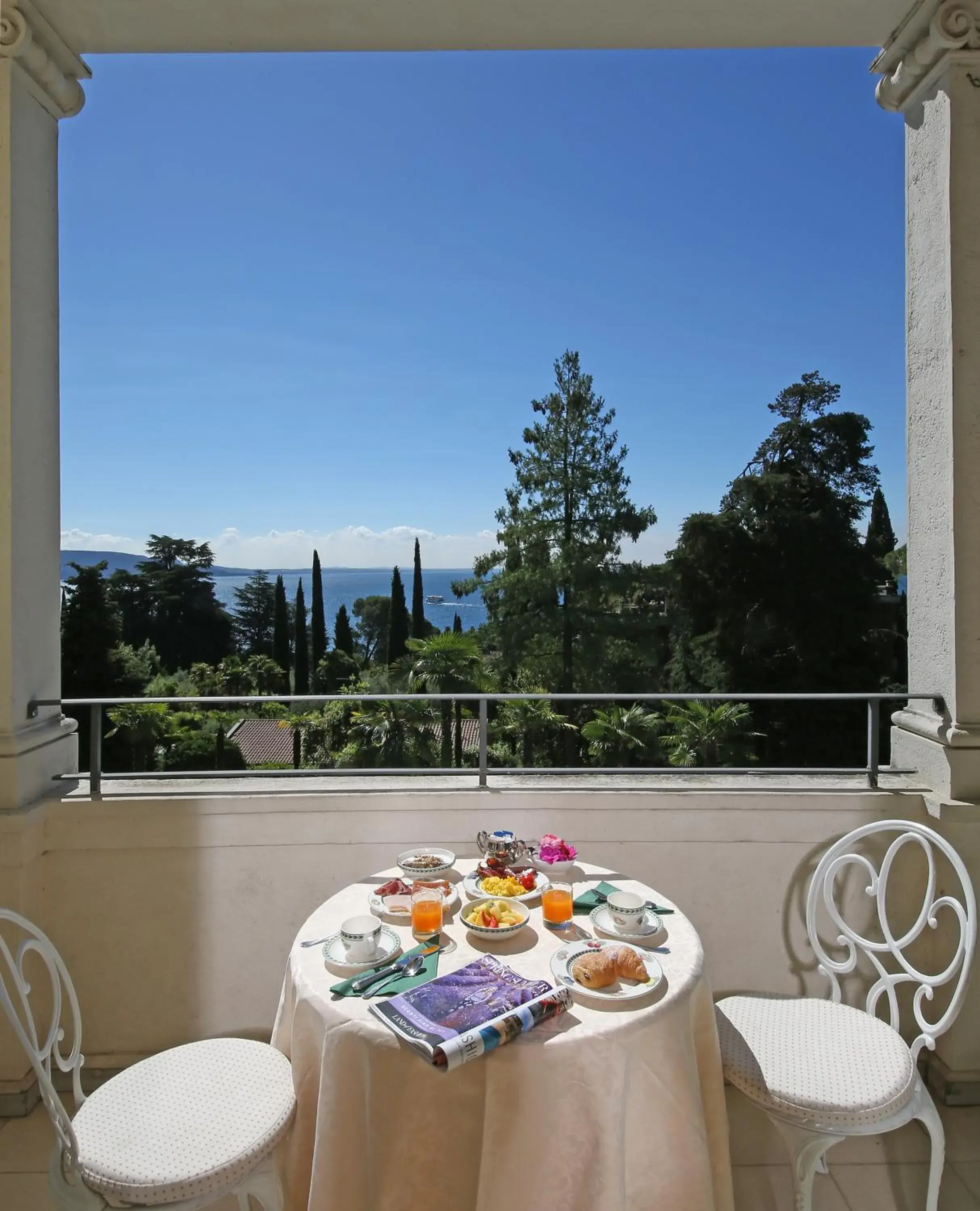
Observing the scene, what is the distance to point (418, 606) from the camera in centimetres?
2264

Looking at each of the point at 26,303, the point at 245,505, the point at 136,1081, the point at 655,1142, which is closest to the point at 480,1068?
the point at 655,1142

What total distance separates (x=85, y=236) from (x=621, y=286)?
1696 cm

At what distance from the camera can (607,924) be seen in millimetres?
1353

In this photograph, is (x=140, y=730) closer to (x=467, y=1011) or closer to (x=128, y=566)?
(x=128, y=566)

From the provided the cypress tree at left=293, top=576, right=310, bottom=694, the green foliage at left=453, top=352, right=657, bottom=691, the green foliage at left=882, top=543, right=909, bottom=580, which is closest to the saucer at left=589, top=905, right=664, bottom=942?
the green foliage at left=882, top=543, right=909, bottom=580

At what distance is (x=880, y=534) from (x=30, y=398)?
62.4 ft

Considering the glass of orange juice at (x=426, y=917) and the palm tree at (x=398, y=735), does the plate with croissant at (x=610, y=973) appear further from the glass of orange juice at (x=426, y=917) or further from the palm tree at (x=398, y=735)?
the palm tree at (x=398, y=735)

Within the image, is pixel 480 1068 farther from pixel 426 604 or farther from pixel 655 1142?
pixel 426 604

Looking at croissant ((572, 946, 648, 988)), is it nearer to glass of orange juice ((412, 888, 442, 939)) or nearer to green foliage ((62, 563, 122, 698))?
glass of orange juice ((412, 888, 442, 939))

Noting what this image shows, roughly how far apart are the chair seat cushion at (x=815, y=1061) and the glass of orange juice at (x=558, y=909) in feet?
1.15

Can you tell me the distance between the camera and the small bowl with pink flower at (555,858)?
65.1 inches

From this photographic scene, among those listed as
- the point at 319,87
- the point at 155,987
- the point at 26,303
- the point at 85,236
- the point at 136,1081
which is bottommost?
the point at 155,987

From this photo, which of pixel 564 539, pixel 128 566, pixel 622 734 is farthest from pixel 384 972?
pixel 128 566

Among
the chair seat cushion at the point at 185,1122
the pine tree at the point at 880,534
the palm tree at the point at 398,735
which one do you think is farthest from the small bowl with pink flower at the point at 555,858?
the pine tree at the point at 880,534
